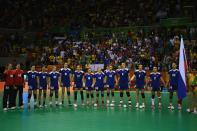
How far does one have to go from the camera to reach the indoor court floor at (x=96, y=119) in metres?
13.4

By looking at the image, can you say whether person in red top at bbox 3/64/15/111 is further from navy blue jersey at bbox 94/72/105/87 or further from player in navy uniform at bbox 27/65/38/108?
navy blue jersey at bbox 94/72/105/87

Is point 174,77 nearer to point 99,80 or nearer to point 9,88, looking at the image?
point 99,80

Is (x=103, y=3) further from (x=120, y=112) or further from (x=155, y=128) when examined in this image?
(x=155, y=128)

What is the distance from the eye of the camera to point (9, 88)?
18.2 metres

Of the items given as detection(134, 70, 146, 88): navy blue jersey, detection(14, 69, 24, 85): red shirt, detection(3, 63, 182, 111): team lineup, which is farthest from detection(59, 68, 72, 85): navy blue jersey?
detection(134, 70, 146, 88): navy blue jersey

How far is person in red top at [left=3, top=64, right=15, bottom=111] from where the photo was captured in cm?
Answer: 1812

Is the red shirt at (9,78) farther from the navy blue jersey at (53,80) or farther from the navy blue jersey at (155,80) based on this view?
the navy blue jersey at (155,80)

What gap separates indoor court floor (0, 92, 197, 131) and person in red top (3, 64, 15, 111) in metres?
0.48

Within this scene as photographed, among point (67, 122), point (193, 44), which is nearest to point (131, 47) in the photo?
point (193, 44)

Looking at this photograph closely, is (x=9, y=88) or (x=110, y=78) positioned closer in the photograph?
(x=9, y=88)

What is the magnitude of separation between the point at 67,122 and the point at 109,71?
211 inches

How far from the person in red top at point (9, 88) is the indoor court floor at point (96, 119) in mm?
484

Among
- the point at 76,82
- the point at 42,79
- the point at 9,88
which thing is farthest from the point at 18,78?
the point at 76,82

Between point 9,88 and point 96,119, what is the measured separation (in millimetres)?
5096
